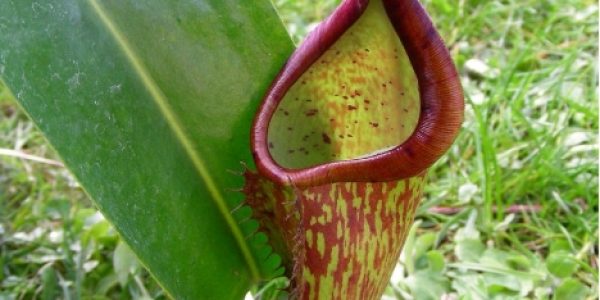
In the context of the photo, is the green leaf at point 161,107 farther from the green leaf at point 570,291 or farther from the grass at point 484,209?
the green leaf at point 570,291

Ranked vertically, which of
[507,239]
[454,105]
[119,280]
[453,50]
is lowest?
[507,239]

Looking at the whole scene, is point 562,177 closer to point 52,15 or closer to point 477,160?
point 477,160

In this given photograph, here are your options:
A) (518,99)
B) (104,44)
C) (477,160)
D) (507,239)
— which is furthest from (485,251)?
(104,44)

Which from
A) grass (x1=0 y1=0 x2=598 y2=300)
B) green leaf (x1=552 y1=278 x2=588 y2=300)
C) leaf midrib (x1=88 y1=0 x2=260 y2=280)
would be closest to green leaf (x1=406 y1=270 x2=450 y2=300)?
grass (x1=0 y1=0 x2=598 y2=300)

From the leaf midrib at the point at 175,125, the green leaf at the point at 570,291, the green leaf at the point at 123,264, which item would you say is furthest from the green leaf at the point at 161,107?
the green leaf at the point at 570,291

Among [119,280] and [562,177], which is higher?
[119,280]

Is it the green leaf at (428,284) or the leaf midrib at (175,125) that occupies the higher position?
the leaf midrib at (175,125)

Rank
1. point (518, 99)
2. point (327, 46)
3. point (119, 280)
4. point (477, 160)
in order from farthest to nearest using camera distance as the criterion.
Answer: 1. point (518, 99)
2. point (477, 160)
3. point (119, 280)
4. point (327, 46)

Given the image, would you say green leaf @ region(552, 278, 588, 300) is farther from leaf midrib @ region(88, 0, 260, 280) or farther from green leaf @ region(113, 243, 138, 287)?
green leaf @ region(113, 243, 138, 287)
